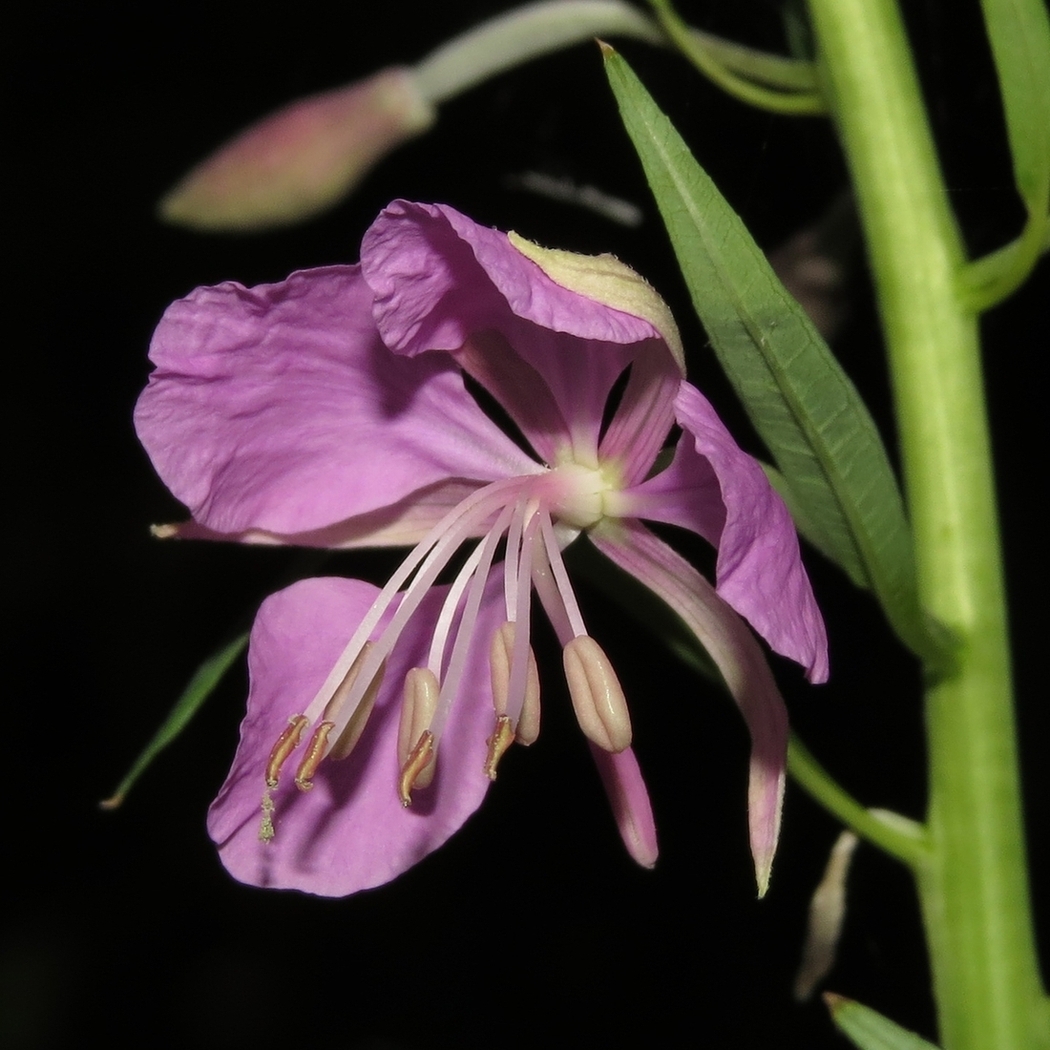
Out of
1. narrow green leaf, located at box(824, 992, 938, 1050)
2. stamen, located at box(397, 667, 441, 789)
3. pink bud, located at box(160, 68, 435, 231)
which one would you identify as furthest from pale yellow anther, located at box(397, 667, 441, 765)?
pink bud, located at box(160, 68, 435, 231)

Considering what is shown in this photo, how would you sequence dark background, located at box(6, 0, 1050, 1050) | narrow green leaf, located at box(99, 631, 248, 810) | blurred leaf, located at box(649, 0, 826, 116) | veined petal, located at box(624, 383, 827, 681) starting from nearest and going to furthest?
veined petal, located at box(624, 383, 827, 681)
narrow green leaf, located at box(99, 631, 248, 810)
blurred leaf, located at box(649, 0, 826, 116)
dark background, located at box(6, 0, 1050, 1050)

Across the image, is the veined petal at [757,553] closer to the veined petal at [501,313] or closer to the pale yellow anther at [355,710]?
the veined petal at [501,313]

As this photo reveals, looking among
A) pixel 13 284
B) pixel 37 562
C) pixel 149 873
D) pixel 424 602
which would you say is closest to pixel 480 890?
pixel 149 873

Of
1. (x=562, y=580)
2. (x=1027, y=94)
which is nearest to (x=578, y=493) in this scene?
(x=562, y=580)

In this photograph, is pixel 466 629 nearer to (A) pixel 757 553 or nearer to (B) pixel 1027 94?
(A) pixel 757 553

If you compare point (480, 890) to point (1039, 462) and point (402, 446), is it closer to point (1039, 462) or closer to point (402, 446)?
point (1039, 462)

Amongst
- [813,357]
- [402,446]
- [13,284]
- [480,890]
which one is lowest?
[480,890]

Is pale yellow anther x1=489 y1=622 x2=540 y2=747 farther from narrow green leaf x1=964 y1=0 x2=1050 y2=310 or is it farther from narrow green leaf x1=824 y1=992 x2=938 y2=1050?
narrow green leaf x1=964 y1=0 x2=1050 y2=310
